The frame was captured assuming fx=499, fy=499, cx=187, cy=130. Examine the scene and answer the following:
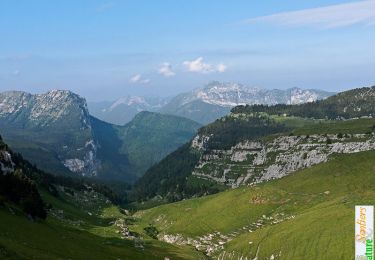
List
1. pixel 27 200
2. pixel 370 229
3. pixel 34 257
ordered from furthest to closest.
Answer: pixel 27 200, pixel 34 257, pixel 370 229

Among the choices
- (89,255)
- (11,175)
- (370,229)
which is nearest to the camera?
(370,229)

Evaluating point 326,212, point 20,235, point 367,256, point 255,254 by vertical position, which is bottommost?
point 255,254

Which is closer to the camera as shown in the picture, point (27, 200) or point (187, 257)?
point (27, 200)

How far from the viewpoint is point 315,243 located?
174500mm

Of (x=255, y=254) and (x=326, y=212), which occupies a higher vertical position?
(x=326, y=212)

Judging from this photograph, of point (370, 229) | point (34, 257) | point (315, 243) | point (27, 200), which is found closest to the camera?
point (370, 229)

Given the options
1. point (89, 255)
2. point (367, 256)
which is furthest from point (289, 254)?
point (367, 256)

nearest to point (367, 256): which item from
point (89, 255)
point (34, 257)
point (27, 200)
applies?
point (34, 257)

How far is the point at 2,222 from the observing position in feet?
323

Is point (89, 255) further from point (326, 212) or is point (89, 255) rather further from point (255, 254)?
point (326, 212)

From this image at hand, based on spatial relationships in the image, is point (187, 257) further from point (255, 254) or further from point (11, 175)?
point (11, 175)

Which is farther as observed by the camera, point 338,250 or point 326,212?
point 326,212

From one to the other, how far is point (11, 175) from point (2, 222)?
49.1 meters

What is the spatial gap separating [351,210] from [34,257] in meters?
144
